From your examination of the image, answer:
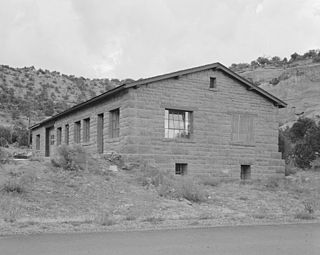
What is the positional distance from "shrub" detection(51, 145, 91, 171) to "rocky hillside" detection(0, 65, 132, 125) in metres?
40.5

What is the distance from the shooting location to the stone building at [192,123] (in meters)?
23.4

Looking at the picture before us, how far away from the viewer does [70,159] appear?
68.6 feet

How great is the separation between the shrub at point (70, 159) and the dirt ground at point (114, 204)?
39 cm

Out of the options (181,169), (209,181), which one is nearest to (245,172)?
(209,181)

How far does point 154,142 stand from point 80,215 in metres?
8.97

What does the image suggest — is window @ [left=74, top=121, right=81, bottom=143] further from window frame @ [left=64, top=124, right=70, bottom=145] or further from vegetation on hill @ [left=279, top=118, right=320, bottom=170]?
vegetation on hill @ [left=279, top=118, right=320, bottom=170]

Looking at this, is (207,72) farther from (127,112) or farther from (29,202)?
(29,202)

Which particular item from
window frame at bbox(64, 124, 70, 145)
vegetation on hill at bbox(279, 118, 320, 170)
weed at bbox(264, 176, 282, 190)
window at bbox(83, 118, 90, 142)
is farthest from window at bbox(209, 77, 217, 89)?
vegetation on hill at bbox(279, 118, 320, 170)

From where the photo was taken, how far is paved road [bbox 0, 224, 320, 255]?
962 centimetres

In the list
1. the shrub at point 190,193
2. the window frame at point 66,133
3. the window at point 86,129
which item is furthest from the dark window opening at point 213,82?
the window frame at point 66,133

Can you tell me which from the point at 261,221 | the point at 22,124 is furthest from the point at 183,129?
the point at 22,124

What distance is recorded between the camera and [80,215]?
49.6 ft

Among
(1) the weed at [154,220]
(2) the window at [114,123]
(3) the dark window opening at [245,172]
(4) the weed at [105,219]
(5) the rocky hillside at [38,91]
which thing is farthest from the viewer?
(5) the rocky hillside at [38,91]

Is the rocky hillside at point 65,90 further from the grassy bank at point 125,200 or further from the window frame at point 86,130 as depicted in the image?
the grassy bank at point 125,200
